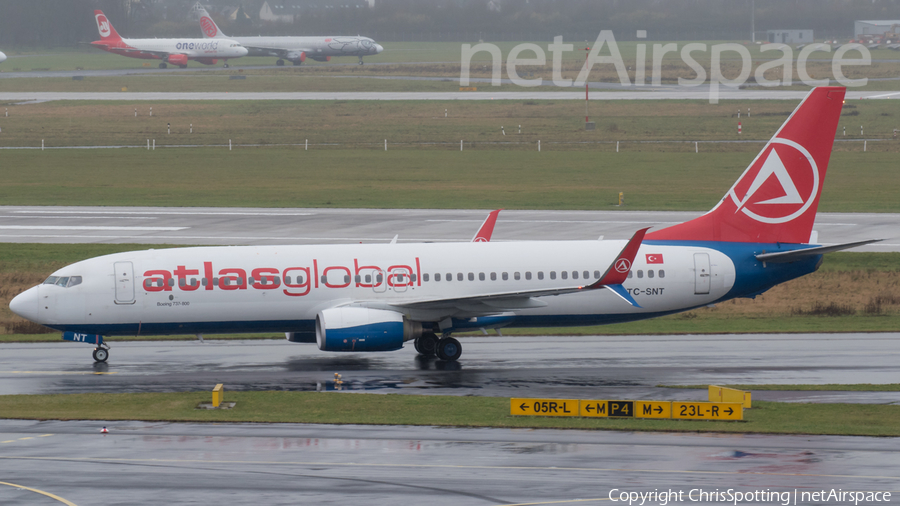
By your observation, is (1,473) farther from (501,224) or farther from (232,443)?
(501,224)

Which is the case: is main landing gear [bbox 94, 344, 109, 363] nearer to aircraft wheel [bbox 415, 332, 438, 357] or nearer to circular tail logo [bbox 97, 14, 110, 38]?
aircraft wheel [bbox 415, 332, 438, 357]

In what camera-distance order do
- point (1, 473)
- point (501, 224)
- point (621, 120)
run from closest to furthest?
point (1, 473) < point (501, 224) < point (621, 120)

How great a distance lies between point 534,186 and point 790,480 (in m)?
56.9

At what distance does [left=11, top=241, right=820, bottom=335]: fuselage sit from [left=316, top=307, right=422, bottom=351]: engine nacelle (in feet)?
3.31

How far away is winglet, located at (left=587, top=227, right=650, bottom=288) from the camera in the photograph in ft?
103

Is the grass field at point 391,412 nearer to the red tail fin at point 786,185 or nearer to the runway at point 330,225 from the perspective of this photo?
the red tail fin at point 786,185

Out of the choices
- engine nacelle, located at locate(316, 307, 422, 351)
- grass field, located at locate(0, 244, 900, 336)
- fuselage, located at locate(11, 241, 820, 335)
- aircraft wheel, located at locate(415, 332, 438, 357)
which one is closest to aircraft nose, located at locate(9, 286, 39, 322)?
fuselage, located at locate(11, 241, 820, 335)

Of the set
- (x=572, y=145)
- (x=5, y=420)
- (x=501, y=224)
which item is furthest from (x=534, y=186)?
(x=5, y=420)

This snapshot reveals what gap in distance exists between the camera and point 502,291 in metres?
34.8

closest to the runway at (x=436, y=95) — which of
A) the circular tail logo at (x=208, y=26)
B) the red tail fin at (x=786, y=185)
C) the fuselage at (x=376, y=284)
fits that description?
the circular tail logo at (x=208, y=26)

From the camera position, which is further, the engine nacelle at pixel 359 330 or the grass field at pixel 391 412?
the engine nacelle at pixel 359 330

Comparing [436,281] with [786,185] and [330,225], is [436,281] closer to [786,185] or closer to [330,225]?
[786,185]

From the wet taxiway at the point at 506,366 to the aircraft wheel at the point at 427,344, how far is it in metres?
0.66

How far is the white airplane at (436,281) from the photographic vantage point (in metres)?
33.7
